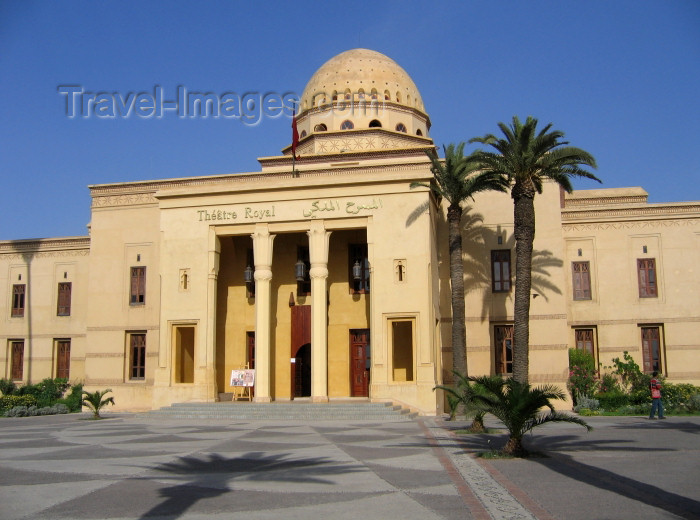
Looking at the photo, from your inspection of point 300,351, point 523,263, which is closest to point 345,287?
point 300,351

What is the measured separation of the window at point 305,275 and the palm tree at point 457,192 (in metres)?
5.70

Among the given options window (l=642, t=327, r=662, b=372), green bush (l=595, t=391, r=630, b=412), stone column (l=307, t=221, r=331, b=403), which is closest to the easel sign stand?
stone column (l=307, t=221, r=331, b=403)

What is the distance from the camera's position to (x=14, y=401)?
29344mm

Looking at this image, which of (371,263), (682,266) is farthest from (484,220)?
(682,266)

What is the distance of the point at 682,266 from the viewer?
2869cm

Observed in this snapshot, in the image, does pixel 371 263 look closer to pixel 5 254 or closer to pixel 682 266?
pixel 682 266

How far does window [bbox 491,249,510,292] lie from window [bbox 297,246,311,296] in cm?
709

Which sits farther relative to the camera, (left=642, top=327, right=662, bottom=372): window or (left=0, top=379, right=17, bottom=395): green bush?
(left=0, top=379, right=17, bottom=395): green bush

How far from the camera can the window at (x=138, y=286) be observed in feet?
100

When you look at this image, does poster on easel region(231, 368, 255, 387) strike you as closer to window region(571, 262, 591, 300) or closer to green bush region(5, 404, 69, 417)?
green bush region(5, 404, 69, 417)

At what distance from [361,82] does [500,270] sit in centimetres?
1309

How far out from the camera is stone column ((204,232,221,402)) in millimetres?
26094

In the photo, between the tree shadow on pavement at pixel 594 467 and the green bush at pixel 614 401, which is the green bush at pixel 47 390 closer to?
the tree shadow on pavement at pixel 594 467

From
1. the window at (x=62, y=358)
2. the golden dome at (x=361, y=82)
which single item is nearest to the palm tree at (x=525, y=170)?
the golden dome at (x=361, y=82)
